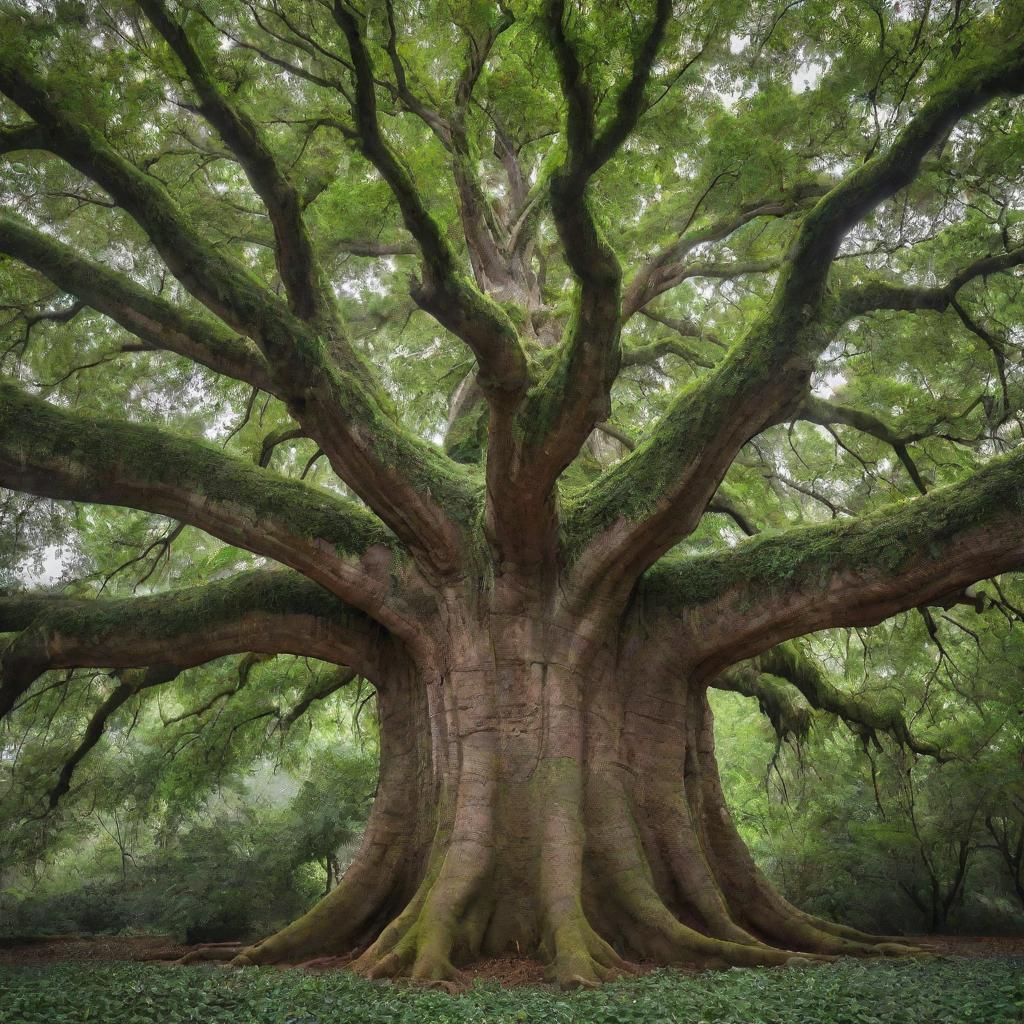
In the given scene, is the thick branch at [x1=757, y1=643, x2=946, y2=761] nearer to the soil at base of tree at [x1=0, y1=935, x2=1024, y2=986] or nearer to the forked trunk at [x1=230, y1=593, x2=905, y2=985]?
the soil at base of tree at [x1=0, y1=935, x2=1024, y2=986]

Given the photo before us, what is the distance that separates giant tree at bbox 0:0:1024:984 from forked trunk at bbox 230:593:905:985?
1.2 inches

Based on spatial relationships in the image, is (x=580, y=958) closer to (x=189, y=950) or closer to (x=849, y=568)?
(x=849, y=568)

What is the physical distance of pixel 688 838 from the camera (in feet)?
23.5

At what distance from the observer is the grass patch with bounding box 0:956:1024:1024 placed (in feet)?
12.6

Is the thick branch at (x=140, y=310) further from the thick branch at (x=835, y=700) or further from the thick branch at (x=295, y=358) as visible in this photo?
the thick branch at (x=835, y=700)

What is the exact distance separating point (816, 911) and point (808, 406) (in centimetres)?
707

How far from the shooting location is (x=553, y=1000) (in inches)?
173

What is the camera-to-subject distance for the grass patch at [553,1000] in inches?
151

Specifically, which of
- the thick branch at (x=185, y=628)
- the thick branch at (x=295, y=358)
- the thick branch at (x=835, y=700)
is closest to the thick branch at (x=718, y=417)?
the thick branch at (x=295, y=358)

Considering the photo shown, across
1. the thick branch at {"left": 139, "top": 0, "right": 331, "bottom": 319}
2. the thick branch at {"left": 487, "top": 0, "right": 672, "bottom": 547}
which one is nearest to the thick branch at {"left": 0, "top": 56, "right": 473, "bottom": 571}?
the thick branch at {"left": 139, "top": 0, "right": 331, "bottom": 319}

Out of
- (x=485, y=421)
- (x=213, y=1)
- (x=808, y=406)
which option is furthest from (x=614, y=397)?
(x=213, y=1)

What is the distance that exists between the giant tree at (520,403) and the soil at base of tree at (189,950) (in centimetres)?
23

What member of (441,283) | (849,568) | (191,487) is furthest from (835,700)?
(191,487)

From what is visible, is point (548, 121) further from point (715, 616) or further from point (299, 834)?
point (299, 834)
